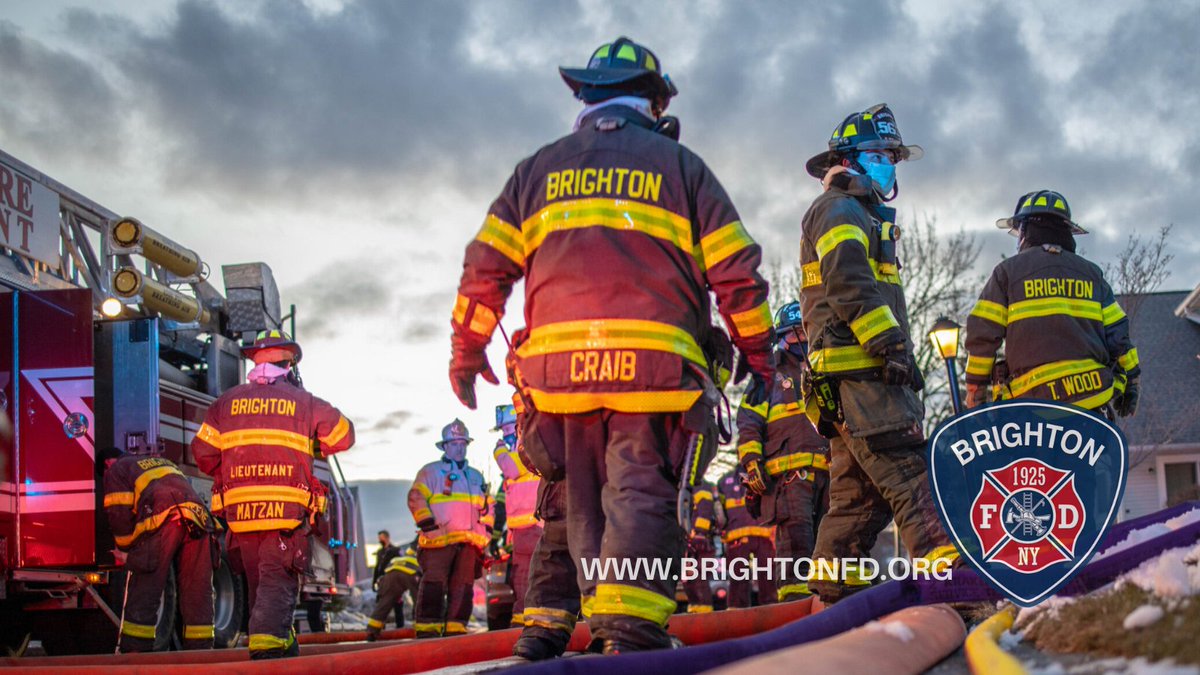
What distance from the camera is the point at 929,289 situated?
28.3 metres

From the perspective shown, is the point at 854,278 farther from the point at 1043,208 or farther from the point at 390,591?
the point at 390,591

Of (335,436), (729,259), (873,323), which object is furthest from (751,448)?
(729,259)

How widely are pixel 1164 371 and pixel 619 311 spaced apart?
28.2m

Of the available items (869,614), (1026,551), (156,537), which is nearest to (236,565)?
(156,537)

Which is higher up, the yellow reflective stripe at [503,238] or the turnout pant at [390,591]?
the yellow reflective stripe at [503,238]

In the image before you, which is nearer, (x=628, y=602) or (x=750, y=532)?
(x=628, y=602)

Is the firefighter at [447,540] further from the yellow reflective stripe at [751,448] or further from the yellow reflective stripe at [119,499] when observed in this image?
the yellow reflective stripe at [751,448]

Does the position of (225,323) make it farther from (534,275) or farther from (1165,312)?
(1165,312)

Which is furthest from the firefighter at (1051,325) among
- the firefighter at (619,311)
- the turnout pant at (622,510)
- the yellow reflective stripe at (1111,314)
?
the turnout pant at (622,510)

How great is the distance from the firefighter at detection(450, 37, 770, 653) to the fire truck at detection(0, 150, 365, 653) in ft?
17.3

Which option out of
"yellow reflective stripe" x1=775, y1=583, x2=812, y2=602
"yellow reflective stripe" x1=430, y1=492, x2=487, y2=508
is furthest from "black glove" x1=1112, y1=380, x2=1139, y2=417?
"yellow reflective stripe" x1=430, y1=492, x2=487, y2=508

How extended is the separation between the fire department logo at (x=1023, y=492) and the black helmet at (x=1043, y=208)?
12.7ft

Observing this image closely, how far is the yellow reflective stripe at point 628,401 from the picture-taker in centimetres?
399

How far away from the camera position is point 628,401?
4004 millimetres
